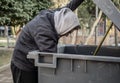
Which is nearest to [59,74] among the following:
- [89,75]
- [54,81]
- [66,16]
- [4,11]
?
[54,81]

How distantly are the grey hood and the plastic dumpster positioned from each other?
315mm

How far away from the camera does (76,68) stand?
3.82 meters

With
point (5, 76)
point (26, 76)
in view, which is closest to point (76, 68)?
point (26, 76)

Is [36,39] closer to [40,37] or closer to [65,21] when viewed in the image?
[40,37]

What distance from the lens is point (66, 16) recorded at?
161 inches

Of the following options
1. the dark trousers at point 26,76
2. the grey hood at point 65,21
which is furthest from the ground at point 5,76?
the grey hood at point 65,21

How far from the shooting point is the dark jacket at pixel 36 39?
4.06 m

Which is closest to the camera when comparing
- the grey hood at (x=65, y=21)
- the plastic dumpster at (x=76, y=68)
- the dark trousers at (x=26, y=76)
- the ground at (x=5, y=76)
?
the plastic dumpster at (x=76, y=68)

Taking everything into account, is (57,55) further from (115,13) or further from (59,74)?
(115,13)

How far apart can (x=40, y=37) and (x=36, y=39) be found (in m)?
0.08

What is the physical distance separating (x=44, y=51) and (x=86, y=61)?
53 centimetres

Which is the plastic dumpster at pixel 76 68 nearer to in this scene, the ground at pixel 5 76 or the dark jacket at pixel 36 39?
the dark jacket at pixel 36 39

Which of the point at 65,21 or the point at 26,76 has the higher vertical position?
the point at 65,21

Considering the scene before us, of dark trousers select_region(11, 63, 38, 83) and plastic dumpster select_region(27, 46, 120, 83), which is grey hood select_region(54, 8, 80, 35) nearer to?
plastic dumpster select_region(27, 46, 120, 83)
